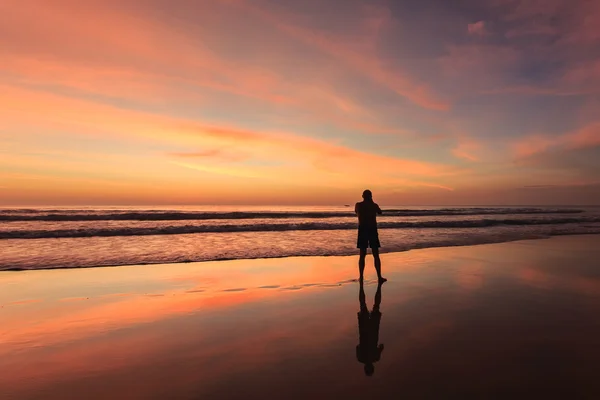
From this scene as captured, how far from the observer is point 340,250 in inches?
639

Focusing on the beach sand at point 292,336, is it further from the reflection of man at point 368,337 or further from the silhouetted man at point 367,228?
the silhouetted man at point 367,228

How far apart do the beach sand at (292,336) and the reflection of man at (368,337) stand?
0.11m

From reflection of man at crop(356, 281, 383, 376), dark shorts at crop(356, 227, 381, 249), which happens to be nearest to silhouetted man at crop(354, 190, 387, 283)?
dark shorts at crop(356, 227, 381, 249)

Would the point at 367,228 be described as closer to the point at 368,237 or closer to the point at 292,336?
the point at 368,237

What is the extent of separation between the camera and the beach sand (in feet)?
13.0

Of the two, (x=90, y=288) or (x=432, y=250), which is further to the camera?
(x=432, y=250)

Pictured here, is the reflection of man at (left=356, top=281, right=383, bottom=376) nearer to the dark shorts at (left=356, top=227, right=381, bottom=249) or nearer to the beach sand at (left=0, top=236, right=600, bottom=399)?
the beach sand at (left=0, top=236, right=600, bottom=399)

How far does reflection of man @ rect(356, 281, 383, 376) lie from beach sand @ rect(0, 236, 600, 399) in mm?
108

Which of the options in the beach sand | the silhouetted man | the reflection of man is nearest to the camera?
the beach sand

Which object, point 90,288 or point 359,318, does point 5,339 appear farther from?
point 359,318

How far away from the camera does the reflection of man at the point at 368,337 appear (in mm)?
4615

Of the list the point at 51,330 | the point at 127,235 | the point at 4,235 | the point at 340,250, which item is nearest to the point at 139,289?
the point at 51,330

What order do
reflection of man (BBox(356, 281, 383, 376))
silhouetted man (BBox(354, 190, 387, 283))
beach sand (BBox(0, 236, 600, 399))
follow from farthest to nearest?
1. silhouetted man (BBox(354, 190, 387, 283))
2. reflection of man (BBox(356, 281, 383, 376))
3. beach sand (BBox(0, 236, 600, 399))

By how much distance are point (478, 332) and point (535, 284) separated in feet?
15.7
